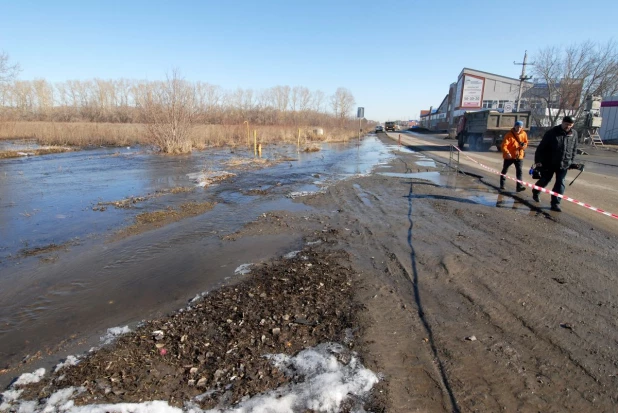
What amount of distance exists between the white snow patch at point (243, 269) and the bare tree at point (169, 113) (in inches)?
756

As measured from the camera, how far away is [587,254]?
501 centimetres

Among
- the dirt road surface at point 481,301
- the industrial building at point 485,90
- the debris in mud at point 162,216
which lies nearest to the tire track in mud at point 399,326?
the dirt road surface at point 481,301

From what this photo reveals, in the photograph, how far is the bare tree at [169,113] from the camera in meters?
21.2

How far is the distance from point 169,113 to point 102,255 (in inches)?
714

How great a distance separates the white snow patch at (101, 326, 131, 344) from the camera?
3195 mm

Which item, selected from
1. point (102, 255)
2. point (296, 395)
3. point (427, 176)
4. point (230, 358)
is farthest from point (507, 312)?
Answer: point (427, 176)

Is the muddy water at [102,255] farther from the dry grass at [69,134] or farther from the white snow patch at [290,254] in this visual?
the dry grass at [69,134]

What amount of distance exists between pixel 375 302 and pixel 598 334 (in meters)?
1.99

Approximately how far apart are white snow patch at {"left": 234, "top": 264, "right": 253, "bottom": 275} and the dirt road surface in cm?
139

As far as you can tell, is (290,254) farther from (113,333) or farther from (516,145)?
(516,145)

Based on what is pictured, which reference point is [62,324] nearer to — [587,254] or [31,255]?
[31,255]

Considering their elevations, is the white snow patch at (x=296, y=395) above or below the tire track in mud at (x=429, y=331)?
below

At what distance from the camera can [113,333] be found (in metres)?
3.30

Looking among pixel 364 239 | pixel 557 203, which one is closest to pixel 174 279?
pixel 364 239
